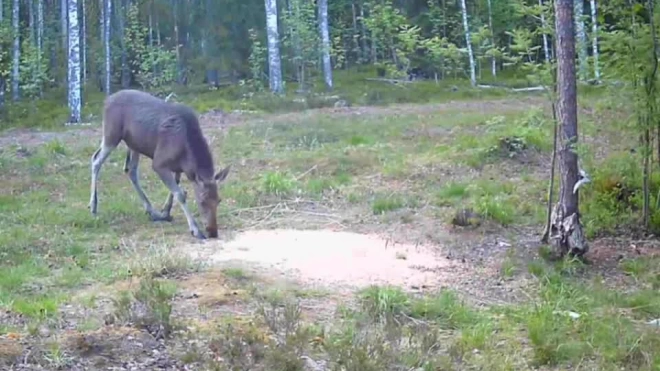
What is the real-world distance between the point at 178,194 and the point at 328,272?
3.23 meters

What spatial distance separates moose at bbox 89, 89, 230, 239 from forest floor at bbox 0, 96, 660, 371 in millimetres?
357

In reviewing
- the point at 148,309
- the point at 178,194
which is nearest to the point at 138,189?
the point at 178,194

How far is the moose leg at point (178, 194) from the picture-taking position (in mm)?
11508

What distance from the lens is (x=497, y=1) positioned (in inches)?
1454

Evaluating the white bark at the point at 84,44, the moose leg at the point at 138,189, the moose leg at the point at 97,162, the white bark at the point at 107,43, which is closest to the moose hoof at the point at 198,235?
the moose leg at the point at 138,189

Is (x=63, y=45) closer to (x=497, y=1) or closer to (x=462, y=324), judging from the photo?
(x=497, y=1)

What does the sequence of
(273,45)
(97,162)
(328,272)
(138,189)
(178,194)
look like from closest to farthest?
(328,272), (178,194), (138,189), (97,162), (273,45)

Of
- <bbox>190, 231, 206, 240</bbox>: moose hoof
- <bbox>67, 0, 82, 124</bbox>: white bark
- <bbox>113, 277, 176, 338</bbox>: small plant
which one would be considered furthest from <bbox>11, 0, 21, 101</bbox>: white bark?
<bbox>113, 277, 176, 338</bbox>: small plant

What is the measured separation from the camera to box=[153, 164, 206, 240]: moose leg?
11.5 meters

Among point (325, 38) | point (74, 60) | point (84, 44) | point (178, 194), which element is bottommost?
point (178, 194)

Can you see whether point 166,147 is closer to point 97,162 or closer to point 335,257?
point 97,162

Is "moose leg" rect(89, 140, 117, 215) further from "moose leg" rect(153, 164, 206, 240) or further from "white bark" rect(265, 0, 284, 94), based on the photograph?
"white bark" rect(265, 0, 284, 94)

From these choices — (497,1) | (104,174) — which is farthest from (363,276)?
(497,1)

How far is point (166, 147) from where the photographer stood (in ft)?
40.2
